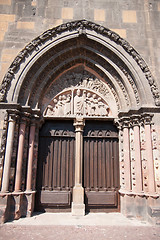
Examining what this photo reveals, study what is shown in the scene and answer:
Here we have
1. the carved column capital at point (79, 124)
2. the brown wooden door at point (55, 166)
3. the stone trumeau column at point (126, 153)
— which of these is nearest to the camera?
the stone trumeau column at point (126, 153)

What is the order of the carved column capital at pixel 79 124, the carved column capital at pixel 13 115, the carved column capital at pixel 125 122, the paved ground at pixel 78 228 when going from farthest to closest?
the carved column capital at pixel 79 124 < the carved column capital at pixel 125 122 < the carved column capital at pixel 13 115 < the paved ground at pixel 78 228

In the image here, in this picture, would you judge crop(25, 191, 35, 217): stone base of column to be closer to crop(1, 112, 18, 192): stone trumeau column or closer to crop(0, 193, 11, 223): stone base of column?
crop(0, 193, 11, 223): stone base of column

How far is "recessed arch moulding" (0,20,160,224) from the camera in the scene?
218 inches

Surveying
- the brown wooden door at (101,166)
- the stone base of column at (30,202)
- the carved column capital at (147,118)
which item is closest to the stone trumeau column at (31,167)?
the stone base of column at (30,202)

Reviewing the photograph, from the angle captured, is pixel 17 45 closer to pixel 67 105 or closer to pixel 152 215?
pixel 67 105

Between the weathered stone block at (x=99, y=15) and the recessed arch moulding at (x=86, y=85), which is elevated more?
the weathered stone block at (x=99, y=15)

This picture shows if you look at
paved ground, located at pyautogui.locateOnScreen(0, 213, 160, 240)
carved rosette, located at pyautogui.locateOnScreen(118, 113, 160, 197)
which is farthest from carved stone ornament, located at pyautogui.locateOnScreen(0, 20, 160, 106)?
paved ground, located at pyautogui.locateOnScreen(0, 213, 160, 240)

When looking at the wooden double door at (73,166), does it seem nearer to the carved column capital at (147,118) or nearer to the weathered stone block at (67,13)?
the carved column capital at (147,118)

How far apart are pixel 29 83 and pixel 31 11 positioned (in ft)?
8.66

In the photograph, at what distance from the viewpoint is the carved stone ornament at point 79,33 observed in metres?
5.59

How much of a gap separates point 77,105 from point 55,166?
2.15 m

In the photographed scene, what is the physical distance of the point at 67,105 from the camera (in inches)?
251

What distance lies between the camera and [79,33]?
612cm

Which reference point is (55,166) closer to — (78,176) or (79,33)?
(78,176)
